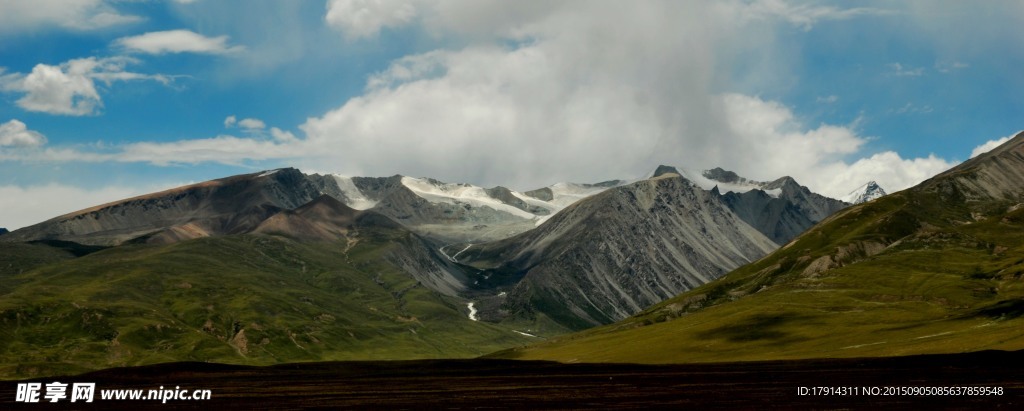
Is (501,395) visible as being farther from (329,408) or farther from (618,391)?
(329,408)

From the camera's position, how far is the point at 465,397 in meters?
165

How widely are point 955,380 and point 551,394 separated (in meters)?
63.2

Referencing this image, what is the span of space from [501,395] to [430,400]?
13.8 metres

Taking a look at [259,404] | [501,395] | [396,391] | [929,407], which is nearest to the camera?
[929,407]

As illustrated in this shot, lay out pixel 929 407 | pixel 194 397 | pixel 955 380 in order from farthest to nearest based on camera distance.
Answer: pixel 194 397 → pixel 955 380 → pixel 929 407

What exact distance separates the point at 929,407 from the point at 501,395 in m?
75.4

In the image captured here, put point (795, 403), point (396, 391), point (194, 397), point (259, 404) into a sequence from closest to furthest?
1. point (795, 403)
2. point (259, 404)
3. point (194, 397)
4. point (396, 391)

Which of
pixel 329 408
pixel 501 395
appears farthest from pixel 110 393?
pixel 501 395

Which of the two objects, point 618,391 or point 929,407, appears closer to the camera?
point 929,407

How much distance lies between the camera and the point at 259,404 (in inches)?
6161

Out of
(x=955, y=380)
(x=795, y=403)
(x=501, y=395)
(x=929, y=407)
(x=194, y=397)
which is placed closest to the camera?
(x=929, y=407)

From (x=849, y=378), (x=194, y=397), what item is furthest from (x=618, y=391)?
(x=194, y=397)

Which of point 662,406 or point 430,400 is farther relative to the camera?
point 430,400

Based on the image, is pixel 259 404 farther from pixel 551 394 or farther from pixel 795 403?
pixel 795 403
